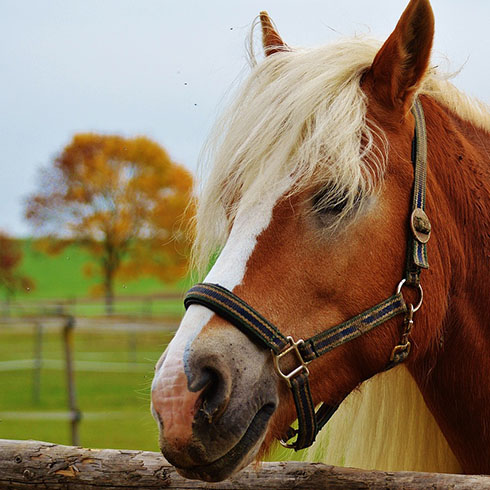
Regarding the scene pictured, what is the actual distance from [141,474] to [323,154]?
1.26m

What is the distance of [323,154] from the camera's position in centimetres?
206

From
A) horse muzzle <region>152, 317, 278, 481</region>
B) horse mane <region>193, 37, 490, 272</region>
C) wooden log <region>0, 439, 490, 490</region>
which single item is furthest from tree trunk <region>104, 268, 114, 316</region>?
horse muzzle <region>152, 317, 278, 481</region>

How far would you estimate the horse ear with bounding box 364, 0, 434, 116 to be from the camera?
2.04 meters

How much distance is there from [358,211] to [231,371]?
0.64m

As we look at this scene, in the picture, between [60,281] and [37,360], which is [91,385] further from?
[60,281]

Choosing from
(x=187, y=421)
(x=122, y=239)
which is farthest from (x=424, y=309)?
(x=122, y=239)

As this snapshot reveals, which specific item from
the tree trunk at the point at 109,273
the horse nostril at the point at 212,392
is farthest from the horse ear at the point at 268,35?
the tree trunk at the point at 109,273

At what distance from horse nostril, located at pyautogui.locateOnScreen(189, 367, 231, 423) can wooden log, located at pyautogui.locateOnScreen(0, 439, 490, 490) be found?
538mm

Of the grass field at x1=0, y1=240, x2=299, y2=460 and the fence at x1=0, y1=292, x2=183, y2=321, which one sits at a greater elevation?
the fence at x1=0, y1=292, x2=183, y2=321

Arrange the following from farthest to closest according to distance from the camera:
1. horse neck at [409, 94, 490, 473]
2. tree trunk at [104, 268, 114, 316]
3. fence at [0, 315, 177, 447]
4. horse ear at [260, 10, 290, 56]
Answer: tree trunk at [104, 268, 114, 316]
fence at [0, 315, 177, 447]
horse ear at [260, 10, 290, 56]
horse neck at [409, 94, 490, 473]

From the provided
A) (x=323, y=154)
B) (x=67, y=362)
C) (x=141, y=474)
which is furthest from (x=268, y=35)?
(x=67, y=362)

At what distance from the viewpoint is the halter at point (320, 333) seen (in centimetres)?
189

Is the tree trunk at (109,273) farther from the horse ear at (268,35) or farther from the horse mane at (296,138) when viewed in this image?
the horse mane at (296,138)

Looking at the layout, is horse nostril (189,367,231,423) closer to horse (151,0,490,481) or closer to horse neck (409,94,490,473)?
horse (151,0,490,481)
